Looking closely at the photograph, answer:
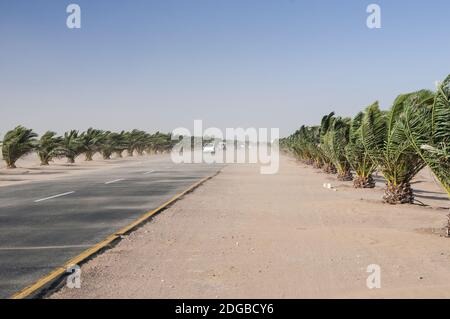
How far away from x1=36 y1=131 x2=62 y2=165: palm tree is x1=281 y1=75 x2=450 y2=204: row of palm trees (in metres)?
22.5

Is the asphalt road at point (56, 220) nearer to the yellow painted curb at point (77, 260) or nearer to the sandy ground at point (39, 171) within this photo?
the yellow painted curb at point (77, 260)

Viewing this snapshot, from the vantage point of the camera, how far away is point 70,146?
36.4 meters

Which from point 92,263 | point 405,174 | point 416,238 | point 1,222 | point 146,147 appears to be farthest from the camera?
point 146,147

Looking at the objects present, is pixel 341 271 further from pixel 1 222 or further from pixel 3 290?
pixel 1 222

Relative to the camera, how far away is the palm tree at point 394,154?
11.6 meters

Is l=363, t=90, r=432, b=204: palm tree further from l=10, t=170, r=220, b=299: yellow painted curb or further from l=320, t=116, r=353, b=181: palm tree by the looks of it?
l=10, t=170, r=220, b=299: yellow painted curb

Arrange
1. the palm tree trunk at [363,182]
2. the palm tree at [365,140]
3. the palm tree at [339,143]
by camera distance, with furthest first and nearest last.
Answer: the palm tree at [339,143] < the palm tree trunk at [363,182] < the palm tree at [365,140]

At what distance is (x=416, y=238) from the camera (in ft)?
25.2

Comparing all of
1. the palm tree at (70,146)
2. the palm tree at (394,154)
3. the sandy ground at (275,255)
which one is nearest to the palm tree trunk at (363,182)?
the palm tree at (394,154)

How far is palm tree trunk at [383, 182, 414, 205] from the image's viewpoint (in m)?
12.4

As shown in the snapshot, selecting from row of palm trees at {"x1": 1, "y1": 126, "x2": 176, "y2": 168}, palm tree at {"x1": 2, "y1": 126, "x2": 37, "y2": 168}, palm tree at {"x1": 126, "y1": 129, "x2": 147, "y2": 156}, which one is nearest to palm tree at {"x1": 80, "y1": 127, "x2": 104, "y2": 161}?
row of palm trees at {"x1": 1, "y1": 126, "x2": 176, "y2": 168}

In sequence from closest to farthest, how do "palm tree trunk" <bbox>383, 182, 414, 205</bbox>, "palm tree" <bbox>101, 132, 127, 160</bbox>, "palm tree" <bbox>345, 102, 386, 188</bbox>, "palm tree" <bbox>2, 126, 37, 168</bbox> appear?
"palm tree trunk" <bbox>383, 182, 414, 205</bbox> < "palm tree" <bbox>345, 102, 386, 188</bbox> < "palm tree" <bbox>2, 126, 37, 168</bbox> < "palm tree" <bbox>101, 132, 127, 160</bbox>
